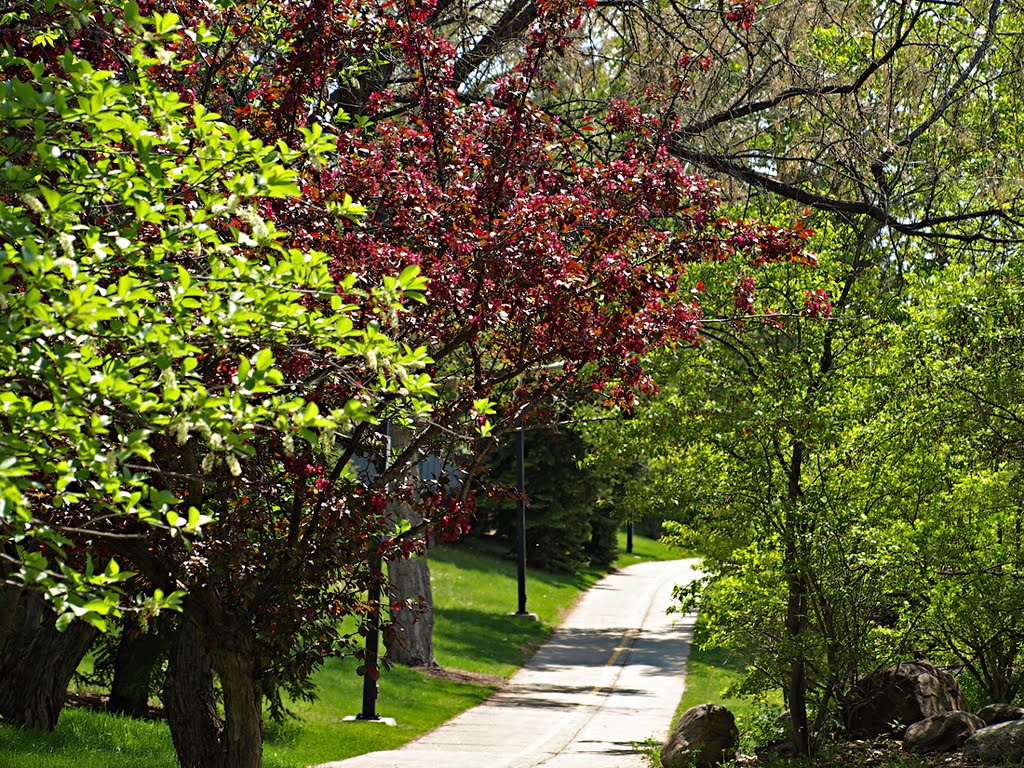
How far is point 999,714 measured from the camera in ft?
47.8

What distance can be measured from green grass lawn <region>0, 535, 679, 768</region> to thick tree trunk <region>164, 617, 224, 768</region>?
142 cm

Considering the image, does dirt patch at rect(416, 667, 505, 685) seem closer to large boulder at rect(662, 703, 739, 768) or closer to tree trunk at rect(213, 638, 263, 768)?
large boulder at rect(662, 703, 739, 768)

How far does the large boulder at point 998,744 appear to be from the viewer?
1301 centimetres

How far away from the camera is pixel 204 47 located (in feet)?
26.8

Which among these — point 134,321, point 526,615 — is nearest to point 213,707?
point 134,321

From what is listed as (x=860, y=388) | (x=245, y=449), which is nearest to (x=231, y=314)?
(x=245, y=449)

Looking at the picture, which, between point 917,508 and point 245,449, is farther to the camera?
point 917,508

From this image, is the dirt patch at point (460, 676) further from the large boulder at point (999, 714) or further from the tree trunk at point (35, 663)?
the tree trunk at point (35, 663)

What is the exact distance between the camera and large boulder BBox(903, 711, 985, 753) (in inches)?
559

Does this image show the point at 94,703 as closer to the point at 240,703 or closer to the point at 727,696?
the point at 727,696

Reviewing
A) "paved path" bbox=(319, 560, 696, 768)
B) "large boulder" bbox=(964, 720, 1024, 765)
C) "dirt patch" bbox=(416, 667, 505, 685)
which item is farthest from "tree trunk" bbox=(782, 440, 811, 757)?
"dirt patch" bbox=(416, 667, 505, 685)

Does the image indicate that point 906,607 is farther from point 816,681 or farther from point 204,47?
point 204,47

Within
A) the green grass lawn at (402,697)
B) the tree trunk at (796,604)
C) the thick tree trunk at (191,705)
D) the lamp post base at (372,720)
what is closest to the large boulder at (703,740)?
the tree trunk at (796,604)

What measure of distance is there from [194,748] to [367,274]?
3801 mm
